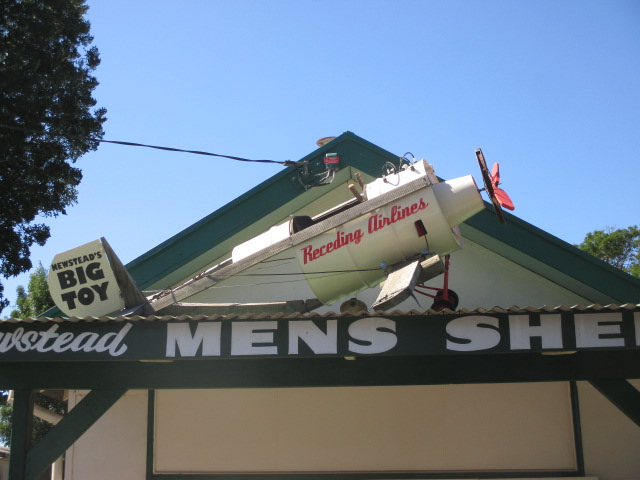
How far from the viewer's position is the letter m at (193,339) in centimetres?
707

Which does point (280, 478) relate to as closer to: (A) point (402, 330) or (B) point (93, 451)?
(B) point (93, 451)

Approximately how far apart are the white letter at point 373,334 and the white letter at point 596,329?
1538 millimetres

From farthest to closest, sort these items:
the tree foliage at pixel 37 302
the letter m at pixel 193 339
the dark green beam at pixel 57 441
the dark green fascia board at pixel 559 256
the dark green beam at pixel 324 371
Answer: the tree foliage at pixel 37 302, the dark green fascia board at pixel 559 256, the dark green beam at pixel 324 371, the dark green beam at pixel 57 441, the letter m at pixel 193 339

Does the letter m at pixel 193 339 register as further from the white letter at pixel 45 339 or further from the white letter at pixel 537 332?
the white letter at pixel 537 332

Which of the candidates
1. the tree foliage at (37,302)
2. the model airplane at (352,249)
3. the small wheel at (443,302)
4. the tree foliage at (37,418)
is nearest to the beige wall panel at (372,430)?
the small wheel at (443,302)

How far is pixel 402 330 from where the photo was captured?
6.95 metres

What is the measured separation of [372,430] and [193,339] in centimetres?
304

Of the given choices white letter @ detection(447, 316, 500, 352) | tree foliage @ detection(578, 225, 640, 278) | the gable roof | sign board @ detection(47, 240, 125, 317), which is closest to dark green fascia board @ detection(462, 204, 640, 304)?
the gable roof

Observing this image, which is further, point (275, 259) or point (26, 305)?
point (26, 305)

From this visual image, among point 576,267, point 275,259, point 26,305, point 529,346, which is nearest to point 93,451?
point 275,259

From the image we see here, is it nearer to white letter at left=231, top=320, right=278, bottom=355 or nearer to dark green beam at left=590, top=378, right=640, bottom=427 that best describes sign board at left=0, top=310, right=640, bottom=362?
white letter at left=231, top=320, right=278, bottom=355

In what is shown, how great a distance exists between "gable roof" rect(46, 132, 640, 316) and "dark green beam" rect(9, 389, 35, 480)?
2029mm

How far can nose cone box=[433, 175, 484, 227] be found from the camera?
8.20 metres

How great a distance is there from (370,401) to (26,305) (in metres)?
15.8
